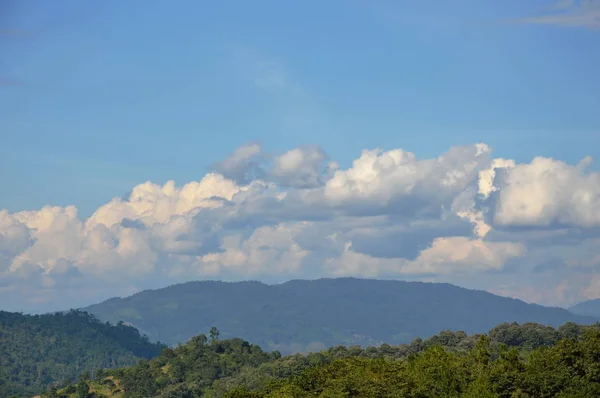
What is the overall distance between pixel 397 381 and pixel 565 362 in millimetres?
28539

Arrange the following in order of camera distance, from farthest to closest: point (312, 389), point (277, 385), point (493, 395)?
point (277, 385), point (312, 389), point (493, 395)

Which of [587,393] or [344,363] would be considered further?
[344,363]

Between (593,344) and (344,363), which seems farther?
(344,363)

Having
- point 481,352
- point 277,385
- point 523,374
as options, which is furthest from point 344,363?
point 523,374

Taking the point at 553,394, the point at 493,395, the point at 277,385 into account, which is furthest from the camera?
the point at 277,385

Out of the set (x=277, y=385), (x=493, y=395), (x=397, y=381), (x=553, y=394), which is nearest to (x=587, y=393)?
(x=553, y=394)

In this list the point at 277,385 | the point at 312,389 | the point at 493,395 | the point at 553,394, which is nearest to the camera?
the point at 493,395

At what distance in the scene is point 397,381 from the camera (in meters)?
162

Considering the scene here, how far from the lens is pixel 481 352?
173250 mm

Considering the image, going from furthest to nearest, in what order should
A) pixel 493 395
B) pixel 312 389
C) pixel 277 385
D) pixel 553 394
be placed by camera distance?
pixel 277 385 < pixel 312 389 < pixel 553 394 < pixel 493 395

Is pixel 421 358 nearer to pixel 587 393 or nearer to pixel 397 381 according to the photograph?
pixel 397 381

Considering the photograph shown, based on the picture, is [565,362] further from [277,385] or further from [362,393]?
[277,385]

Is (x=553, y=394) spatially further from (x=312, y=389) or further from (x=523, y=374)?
(x=312, y=389)

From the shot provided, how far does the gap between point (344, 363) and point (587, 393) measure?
5061cm
